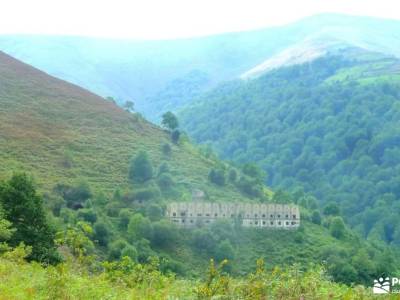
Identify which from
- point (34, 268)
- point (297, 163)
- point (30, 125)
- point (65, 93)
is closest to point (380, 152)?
point (297, 163)

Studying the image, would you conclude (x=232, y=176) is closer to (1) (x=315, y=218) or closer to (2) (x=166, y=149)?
(2) (x=166, y=149)

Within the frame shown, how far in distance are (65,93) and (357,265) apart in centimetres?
4808

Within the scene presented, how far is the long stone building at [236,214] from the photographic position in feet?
214

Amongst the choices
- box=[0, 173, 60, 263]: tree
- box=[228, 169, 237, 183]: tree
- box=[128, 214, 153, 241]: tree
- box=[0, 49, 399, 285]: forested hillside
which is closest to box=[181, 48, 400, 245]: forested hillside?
box=[228, 169, 237, 183]: tree

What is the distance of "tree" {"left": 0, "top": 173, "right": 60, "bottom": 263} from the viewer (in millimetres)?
24141

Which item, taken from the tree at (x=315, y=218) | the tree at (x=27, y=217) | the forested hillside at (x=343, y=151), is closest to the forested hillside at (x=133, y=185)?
the tree at (x=315, y=218)

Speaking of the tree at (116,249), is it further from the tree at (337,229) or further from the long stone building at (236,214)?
the tree at (337,229)

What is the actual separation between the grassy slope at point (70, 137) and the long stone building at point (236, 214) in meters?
7.04

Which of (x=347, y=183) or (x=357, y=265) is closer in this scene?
(x=357, y=265)

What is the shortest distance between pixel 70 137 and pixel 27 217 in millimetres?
53827

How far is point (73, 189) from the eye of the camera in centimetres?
6400

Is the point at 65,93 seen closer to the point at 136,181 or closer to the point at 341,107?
the point at 136,181

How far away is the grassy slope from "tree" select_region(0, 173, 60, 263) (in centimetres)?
3581

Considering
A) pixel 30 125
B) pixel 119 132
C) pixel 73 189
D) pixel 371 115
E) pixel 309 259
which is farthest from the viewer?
pixel 371 115
